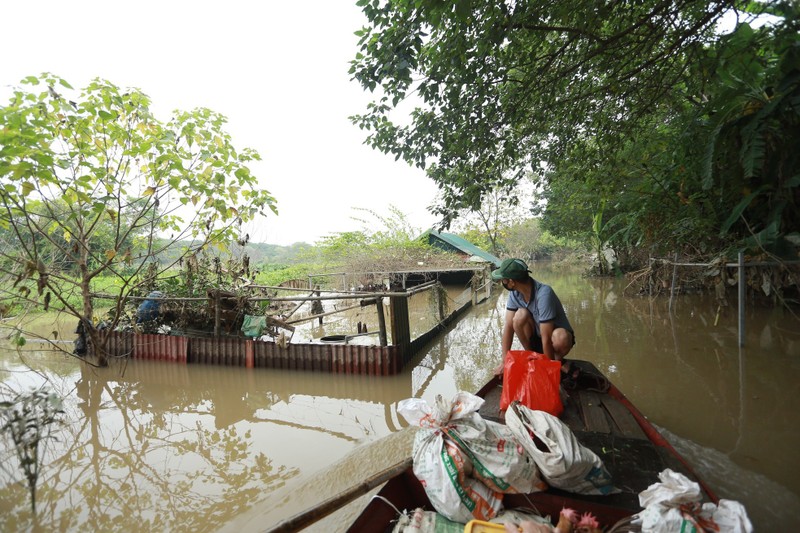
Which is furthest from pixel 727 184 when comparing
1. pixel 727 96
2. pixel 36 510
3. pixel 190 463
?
pixel 36 510

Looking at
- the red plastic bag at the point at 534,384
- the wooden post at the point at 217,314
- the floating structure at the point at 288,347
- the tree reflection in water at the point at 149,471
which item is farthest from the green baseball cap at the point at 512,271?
the wooden post at the point at 217,314

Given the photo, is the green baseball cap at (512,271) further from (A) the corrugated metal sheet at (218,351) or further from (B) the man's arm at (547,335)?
(A) the corrugated metal sheet at (218,351)

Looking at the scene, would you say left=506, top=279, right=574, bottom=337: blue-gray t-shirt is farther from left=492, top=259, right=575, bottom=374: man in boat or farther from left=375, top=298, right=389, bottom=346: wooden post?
left=375, top=298, right=389, bottom=346: wooden post

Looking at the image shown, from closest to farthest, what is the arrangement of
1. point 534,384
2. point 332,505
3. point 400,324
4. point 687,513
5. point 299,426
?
point 687,513 < point 332,505 < point 534,384 < point 299,426 < point 400,324

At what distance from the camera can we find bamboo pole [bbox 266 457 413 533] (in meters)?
1.72

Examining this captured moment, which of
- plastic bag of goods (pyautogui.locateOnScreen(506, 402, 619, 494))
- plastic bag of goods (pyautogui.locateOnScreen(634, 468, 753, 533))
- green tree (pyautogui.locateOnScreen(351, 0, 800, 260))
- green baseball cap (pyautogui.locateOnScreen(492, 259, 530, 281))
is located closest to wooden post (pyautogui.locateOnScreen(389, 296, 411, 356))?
green tree (pyautogui.locateOnScreen(351, 0, 800, 260))

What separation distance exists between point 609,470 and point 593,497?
1.01 feet

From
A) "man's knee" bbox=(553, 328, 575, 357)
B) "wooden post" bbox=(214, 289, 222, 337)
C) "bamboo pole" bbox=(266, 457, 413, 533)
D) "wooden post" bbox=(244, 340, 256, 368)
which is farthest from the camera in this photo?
"wooden post" bbox=(214, 289, 222, 337)

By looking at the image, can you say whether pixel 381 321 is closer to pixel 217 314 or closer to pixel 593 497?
pixel 217 314

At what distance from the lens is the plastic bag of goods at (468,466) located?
6.27 ft

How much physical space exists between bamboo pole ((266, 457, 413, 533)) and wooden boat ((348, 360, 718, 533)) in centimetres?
5

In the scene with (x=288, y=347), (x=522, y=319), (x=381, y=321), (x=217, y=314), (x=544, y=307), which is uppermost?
(x=544, y=307)

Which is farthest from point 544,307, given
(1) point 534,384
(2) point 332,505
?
(2) point 332,505

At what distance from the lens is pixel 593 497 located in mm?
1979
